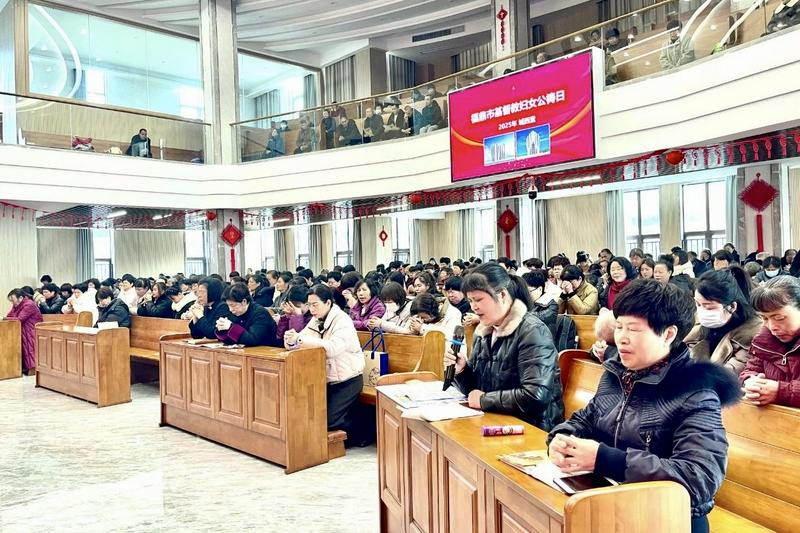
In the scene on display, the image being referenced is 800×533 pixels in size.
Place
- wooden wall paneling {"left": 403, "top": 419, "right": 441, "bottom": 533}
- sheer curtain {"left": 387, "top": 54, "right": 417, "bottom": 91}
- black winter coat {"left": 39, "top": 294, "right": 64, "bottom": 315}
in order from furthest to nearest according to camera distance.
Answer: sheer curtain {"left": 387, "top": 54, "right": 417, "bottom": 91}, black winter coat {"left": 39, "top": 294, "right": 64, "bottom": 315}, wooden wall paneling {"left": 403, "top": 419, "right": 441, "bottom": 533}

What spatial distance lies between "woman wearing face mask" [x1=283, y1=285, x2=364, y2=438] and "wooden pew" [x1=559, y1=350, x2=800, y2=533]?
3.21m

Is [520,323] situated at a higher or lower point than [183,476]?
higher

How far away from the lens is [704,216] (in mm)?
15883

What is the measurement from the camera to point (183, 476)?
16.9ft

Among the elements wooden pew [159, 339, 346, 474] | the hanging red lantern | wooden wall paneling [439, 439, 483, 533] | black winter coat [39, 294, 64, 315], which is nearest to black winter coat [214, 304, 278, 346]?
wooden pew [159, 339, 346, 474]

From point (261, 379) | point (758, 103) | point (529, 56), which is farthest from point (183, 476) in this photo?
point (529, 56)

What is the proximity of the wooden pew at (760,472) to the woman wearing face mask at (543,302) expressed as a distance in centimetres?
353

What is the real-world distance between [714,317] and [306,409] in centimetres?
303

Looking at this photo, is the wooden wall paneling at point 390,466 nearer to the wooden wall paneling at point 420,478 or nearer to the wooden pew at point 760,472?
the wooden wall paneling at point 420,478

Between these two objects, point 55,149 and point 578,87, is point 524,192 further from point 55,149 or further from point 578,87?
point 55,149

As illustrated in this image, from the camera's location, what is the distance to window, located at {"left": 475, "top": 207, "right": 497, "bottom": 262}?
67.3ft

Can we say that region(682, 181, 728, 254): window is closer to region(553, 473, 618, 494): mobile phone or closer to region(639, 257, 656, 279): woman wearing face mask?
region(639, 257, 656, 279): woman wearing face mask

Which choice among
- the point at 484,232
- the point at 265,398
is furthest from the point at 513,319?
the point at 484,232

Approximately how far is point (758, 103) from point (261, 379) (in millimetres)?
6383
